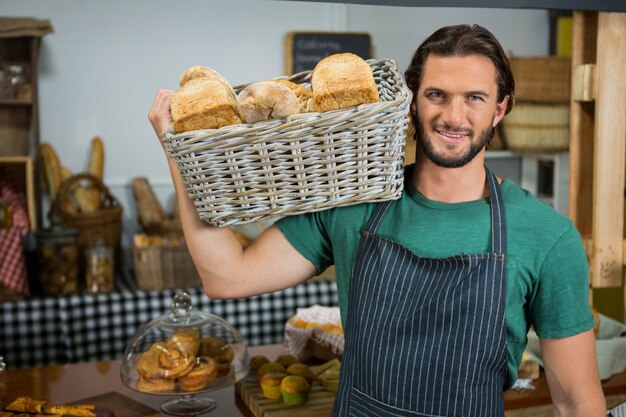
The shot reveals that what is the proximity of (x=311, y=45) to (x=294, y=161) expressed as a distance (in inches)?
133

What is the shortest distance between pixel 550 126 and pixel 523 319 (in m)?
3.08

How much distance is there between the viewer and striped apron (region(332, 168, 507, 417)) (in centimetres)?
166

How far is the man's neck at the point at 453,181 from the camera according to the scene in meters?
1.74

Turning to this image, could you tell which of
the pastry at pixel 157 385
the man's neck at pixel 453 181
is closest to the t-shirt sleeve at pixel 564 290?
the man's neck at pixel 453 181

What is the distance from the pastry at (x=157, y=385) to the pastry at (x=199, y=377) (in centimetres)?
2

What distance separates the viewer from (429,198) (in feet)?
5.82

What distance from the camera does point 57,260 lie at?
368 centimetres

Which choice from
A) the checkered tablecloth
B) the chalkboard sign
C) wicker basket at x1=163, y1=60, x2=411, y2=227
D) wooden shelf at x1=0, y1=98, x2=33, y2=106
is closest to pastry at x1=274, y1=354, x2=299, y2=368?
wicker basket at x1=163, y1=60, x2=411, y2=227

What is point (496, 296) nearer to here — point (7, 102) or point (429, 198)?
point (429, 198)

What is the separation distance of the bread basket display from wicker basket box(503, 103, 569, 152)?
2.90 metres

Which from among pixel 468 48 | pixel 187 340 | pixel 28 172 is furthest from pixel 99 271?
pixel 468 48

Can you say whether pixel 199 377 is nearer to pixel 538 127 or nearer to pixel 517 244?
pixel 517 244

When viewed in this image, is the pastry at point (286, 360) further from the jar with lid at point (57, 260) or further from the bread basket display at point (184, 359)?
the jar with lid at point (57, 260)

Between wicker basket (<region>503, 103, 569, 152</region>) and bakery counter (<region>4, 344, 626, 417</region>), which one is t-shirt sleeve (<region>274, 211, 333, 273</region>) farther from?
wicker basket (<region>503, 103, 569, 152</region>)
